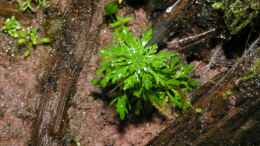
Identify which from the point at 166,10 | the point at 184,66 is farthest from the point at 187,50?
the point at 166,10

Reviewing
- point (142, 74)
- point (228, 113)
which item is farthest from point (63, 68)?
point (228, 113)

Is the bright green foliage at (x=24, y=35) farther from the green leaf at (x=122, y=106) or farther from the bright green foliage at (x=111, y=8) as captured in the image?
the green leaf at (x=122, y=106)

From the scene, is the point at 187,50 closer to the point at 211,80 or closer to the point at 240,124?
the point at 211,80

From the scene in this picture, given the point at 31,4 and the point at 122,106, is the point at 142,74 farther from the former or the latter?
the point at 31,4

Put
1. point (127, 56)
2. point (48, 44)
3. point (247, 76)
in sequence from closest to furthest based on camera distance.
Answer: point (247, 76) → point (127, 56) → point (48, 44)

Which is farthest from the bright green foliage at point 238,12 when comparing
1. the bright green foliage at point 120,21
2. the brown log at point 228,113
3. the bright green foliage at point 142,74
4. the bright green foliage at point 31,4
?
the bright green foliage at point 31,4

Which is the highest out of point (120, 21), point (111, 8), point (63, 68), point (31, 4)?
point (31, 4)

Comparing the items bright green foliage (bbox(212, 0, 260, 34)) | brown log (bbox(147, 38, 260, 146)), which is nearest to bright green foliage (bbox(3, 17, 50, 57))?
brown log (bbox(147, 38, 260, 146))
